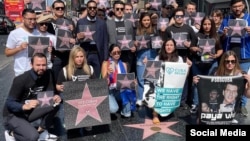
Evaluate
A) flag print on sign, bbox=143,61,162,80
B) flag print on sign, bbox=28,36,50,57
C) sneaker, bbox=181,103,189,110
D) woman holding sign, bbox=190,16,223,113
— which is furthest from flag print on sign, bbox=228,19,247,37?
flag print on sign, bbox=28,36,50,57

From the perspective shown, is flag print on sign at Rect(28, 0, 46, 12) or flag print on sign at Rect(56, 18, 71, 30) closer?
flag print on sign at Rect(56, 18, 71, 30)

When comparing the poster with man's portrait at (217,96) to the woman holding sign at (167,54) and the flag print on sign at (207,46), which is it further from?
the flag print on sign at (207,46)

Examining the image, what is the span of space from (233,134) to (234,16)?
98.1 inches

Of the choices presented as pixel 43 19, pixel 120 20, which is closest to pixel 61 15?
pixel 43 19

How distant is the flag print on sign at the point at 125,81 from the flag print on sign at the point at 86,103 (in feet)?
1.25

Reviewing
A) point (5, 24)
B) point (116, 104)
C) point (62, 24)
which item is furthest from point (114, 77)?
point (5, 24)

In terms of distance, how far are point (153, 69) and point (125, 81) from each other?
470 mm

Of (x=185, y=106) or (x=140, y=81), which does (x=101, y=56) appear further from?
(x=185, y=106)

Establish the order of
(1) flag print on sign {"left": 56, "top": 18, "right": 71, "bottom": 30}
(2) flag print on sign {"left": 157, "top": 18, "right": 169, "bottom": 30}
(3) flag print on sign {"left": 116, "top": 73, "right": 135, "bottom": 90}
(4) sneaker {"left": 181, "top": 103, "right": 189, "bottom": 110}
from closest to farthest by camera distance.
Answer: (3) flag print on sign {"left": 116, "top": 73, "right": 135, "bottom": 90} → (1) flag print on sign {"left": 56, "top": 18, "right": 71, "bottom": 30} → (4) sneaker {"left": 181, "top": 103, "right": 189, "bottom": 110} → (2) flag print on sign {"left": 157, "top": 18, "right": 169, "bottom": 30}

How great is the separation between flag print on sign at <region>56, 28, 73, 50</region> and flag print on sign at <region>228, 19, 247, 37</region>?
2654mm

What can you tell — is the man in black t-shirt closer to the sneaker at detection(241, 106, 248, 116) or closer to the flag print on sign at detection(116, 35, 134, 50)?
the flag print on sign at detection(116, 35, 134, 50)

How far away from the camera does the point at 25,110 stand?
148 inches

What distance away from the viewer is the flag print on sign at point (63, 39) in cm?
468

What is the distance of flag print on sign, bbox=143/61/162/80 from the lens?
182 inches
